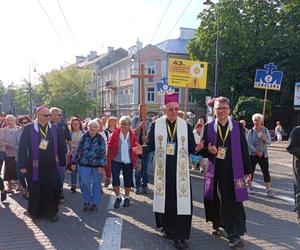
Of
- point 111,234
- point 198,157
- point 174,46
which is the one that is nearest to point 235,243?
point 111,234

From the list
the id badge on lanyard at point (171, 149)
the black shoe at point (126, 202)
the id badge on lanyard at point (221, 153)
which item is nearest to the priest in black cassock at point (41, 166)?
the black shoe at point (126, 202)

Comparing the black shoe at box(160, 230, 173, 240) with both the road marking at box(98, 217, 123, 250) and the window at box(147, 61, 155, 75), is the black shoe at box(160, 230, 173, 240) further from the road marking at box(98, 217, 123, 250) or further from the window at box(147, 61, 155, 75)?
the window at box(147, 61, 155, 75)

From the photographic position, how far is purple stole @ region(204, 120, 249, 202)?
5.61 metres

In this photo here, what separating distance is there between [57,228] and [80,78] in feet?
184

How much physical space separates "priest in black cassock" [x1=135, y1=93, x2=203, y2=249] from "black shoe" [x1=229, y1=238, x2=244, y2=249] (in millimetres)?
569

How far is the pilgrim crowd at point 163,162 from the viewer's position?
18.6ft

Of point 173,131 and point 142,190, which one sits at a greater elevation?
point 173,131

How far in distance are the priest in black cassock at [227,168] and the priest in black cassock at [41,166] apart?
266 centimetres

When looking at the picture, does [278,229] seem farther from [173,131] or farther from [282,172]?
[282,172]

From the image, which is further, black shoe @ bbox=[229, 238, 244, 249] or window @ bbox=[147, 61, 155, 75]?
window @ bbox=[147, 61, 155, 75]

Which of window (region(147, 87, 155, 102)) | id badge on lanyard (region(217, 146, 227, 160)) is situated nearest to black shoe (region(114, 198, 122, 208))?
id badge on lanyard (region(217, 146, 227, 160))

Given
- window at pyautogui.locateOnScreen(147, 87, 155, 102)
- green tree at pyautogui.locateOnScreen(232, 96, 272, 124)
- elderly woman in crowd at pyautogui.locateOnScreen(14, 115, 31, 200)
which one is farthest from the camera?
window at pyautogui.locateOnScreen(147, 87, 155, 102)

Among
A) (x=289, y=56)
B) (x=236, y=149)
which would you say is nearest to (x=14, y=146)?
(x=236, y=149)

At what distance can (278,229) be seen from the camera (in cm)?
638
